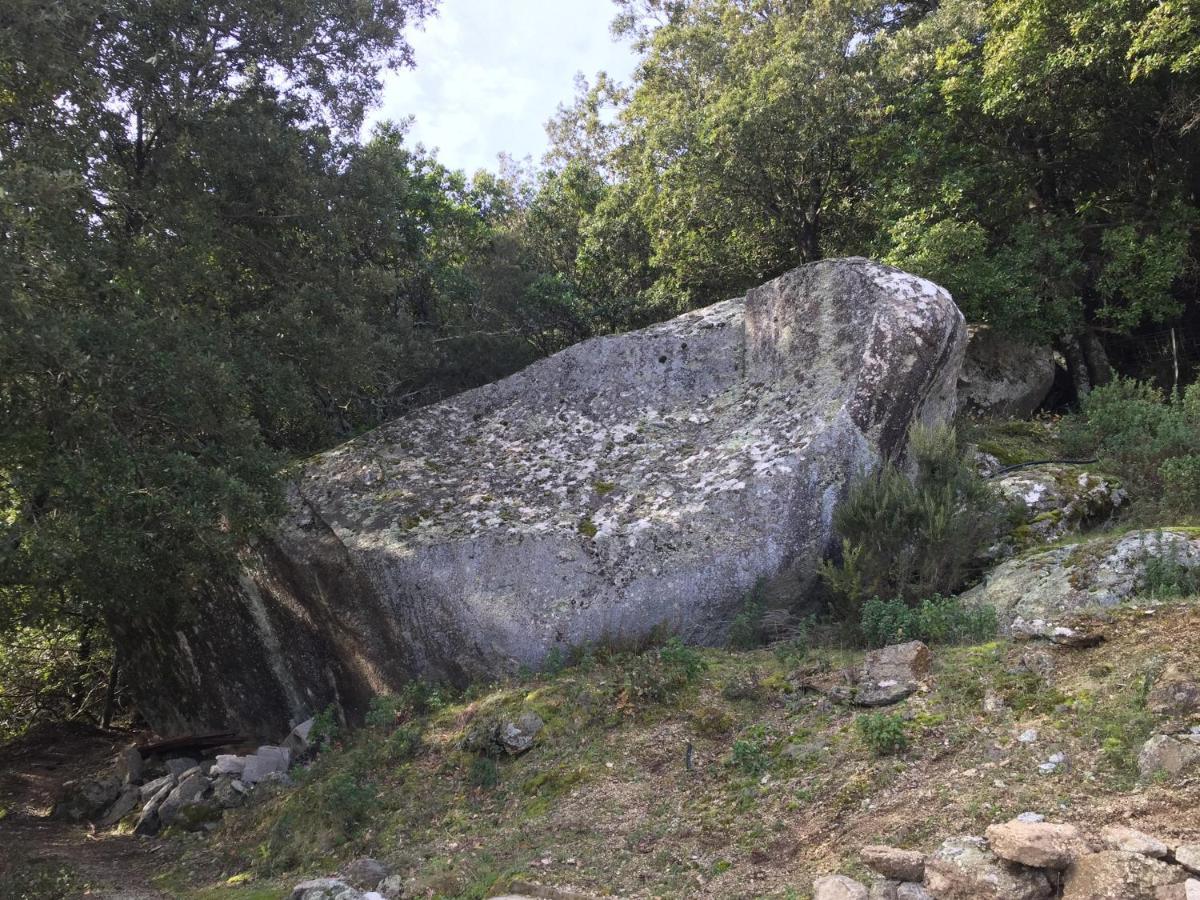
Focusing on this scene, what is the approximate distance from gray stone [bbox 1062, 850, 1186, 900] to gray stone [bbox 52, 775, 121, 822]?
9.16m

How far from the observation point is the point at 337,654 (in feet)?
28.2

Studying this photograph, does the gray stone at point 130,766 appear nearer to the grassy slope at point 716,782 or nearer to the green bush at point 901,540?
the grassy slope at point 716,782

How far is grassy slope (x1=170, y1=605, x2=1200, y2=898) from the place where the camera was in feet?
13.9

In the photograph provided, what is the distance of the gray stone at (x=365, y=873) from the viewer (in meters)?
5.11

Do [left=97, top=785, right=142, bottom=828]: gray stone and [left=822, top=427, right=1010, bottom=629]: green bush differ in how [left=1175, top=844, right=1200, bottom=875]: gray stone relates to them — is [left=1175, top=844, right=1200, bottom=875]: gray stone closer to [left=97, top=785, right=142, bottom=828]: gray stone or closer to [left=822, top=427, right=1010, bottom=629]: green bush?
[left=822, top=427, right=1010, bottom=629]: green bush

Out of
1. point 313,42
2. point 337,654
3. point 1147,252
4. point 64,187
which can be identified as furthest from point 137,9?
point 1147,252

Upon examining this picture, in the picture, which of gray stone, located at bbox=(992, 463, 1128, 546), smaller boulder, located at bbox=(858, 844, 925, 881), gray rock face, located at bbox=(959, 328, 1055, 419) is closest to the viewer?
smaller boulder, located at bbox=(858, 844, 925, 881)

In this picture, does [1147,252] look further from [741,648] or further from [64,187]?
[64,187]

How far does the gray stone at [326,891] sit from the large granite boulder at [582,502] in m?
2.98

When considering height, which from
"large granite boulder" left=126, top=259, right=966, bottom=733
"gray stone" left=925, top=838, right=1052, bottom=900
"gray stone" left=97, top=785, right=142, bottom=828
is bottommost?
"gray stone" left=97, top=785, right=142, bottom=828

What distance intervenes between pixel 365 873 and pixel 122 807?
16.4 ft

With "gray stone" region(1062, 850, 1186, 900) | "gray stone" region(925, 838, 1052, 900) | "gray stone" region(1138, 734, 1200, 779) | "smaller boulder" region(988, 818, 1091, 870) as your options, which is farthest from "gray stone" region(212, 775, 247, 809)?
"gray stone" region(1138, 734, 1200, 779)

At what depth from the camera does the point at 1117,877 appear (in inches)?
129

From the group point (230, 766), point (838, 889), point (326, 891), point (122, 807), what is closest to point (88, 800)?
point (122, 807)
